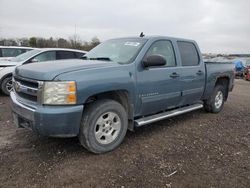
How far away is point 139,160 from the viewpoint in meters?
3.65

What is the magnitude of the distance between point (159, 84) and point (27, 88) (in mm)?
2161

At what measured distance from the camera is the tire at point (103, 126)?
354cm

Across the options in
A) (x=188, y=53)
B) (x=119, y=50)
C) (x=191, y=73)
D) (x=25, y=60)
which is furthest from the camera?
(x=25, y=60)

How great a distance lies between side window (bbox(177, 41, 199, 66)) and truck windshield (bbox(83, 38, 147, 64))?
1089mm

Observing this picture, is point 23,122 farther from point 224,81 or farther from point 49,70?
point 224,81

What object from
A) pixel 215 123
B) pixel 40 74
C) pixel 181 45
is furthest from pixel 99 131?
pixel 215 123

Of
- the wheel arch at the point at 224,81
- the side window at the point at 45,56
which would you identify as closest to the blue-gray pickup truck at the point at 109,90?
the wheel arch at the point at 224,81

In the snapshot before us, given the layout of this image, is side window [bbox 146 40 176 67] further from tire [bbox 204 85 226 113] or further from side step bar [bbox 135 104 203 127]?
tire [bbox 204 85 226 113]

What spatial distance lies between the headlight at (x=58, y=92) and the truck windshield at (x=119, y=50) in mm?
1197

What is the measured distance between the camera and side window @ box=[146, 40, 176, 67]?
15.2ft

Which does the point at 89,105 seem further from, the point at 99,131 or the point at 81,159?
the point at 81,159

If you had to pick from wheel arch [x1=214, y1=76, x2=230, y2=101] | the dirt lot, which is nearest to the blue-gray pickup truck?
the dirt lot

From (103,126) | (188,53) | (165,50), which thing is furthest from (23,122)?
(188,53)

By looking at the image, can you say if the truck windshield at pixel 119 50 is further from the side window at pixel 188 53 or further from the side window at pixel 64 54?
the side window at pixel 64 54
